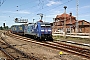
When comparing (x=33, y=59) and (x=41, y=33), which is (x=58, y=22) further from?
(x=33, y=59)

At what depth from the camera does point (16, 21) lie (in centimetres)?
6800

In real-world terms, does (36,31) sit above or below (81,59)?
above

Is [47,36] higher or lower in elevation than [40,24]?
lower

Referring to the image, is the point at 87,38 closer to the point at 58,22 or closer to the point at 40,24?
the point at 40,24

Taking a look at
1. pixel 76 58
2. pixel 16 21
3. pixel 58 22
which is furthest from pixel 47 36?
pixel 58 22

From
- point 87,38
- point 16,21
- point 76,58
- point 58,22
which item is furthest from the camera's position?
point 58,22

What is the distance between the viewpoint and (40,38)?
2462 cm

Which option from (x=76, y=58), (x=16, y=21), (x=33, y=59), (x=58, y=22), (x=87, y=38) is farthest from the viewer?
(x=58, y=22)

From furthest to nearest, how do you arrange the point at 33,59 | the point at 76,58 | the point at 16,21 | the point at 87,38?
the point at 16,21
the point at 87,38
the point at 76,58
the point at 33,59

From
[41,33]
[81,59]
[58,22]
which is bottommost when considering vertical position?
[81,59]

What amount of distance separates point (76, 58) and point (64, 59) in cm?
105

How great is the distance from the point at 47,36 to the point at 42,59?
1326 cm

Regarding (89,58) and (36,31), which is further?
(36,31)

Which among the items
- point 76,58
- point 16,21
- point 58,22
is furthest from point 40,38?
point 58,22
